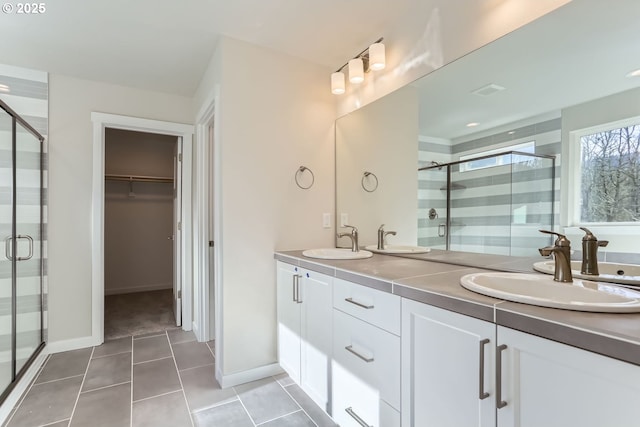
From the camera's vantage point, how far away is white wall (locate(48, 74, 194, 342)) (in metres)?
2.69

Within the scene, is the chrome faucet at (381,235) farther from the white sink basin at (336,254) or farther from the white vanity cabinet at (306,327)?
the white vanity cabinet at (306,327)

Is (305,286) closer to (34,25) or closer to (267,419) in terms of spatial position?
(267,419)

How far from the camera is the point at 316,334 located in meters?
1.81

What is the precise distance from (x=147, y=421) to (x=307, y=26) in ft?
8.46

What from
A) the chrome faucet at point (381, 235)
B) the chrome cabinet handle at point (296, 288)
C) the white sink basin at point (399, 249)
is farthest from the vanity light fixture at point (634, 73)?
the chrome cabinet handle at point (296, 288)

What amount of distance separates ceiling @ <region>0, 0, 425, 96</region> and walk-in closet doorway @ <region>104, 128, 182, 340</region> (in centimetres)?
191

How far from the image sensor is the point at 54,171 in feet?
8.84

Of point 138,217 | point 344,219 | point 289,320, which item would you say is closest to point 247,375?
point 289,320

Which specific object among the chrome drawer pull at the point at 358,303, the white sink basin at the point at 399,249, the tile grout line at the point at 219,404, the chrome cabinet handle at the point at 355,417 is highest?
the white sink basin at the point at 399,249

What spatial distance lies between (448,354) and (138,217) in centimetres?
496

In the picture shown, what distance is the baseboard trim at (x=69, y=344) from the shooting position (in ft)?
8.69

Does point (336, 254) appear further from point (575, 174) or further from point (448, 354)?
point (575, 174)

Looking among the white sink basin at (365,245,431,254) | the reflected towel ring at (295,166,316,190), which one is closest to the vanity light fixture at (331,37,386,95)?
the reflected towel ring at (295,166,316,190)

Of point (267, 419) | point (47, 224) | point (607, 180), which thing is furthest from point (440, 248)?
point (47, 224)
